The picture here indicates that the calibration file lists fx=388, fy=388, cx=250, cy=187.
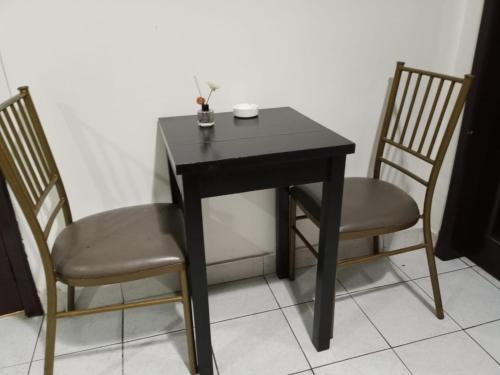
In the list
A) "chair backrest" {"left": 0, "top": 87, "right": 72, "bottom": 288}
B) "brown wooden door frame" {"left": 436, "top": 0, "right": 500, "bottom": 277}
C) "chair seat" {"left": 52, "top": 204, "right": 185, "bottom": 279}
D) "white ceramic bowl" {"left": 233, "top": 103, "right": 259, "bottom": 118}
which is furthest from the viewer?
"brown wooden door frame" {"left": 436, "top": 0, "right": 500, "bottom": 277}

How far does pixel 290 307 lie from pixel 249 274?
0.93ft

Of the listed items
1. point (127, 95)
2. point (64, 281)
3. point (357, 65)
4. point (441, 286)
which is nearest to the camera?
point (64, 281)

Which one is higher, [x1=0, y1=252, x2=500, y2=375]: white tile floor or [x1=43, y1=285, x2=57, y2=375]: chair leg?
[x1=43, y1=285, x2=57, y2=375]: chair leg

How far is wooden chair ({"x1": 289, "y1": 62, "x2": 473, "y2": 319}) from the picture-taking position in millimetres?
1416

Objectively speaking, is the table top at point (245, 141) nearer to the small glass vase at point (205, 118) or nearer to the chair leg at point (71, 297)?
the small glass vase at point (205, 118)

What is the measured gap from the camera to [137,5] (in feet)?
4.51

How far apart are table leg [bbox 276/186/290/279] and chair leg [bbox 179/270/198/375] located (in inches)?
23.7

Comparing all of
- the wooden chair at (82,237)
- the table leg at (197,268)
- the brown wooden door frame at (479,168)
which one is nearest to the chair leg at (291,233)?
the wooden chair at (82,237)

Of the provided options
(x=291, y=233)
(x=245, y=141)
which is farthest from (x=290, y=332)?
(x=245, y=141)

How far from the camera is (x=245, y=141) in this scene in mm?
1224

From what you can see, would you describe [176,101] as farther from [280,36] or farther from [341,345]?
[341,345]

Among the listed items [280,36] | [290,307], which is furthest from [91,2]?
[290,307]

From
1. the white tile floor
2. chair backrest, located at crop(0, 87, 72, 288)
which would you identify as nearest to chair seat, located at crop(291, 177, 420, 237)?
the white tile floor

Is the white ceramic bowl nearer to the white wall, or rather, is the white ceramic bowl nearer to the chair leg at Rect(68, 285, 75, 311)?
the white wall
